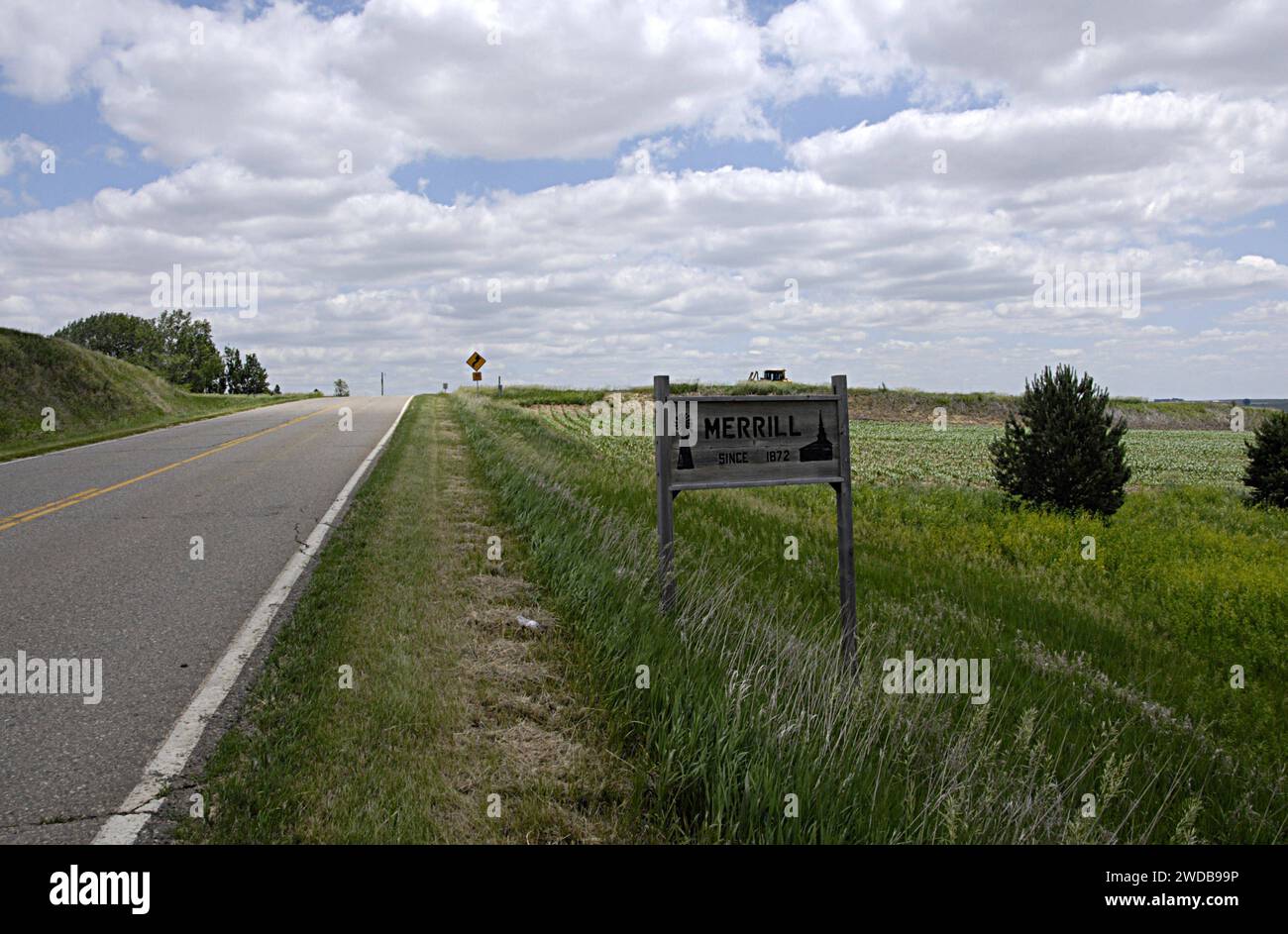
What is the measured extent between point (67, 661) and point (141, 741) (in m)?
1.56

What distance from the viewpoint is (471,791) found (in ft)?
11.7

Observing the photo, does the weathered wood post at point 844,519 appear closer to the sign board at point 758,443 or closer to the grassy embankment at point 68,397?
the sign board at point 758,443

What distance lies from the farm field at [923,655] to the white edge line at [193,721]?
6.53 feet

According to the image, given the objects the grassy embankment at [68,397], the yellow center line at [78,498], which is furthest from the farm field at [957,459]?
the grassy embankment at [68,397]

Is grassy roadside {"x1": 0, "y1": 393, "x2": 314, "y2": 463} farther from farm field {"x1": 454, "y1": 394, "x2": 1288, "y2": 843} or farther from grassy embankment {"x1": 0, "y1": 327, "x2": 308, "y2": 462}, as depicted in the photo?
farm field {"x1": 454, "y1": 394, "x2": 1288, "y2": 843}

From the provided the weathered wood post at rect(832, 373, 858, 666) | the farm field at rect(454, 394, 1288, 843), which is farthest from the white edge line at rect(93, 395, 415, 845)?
the weathered wood post at rect(832, 373, 858, 666)

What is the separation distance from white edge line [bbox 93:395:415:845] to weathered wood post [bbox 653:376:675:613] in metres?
2.78

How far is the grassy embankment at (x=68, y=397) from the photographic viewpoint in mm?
22531

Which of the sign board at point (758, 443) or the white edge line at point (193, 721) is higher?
the sign board at point (758, 443)

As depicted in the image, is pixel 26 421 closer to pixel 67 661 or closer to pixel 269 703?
pixel 67 661
